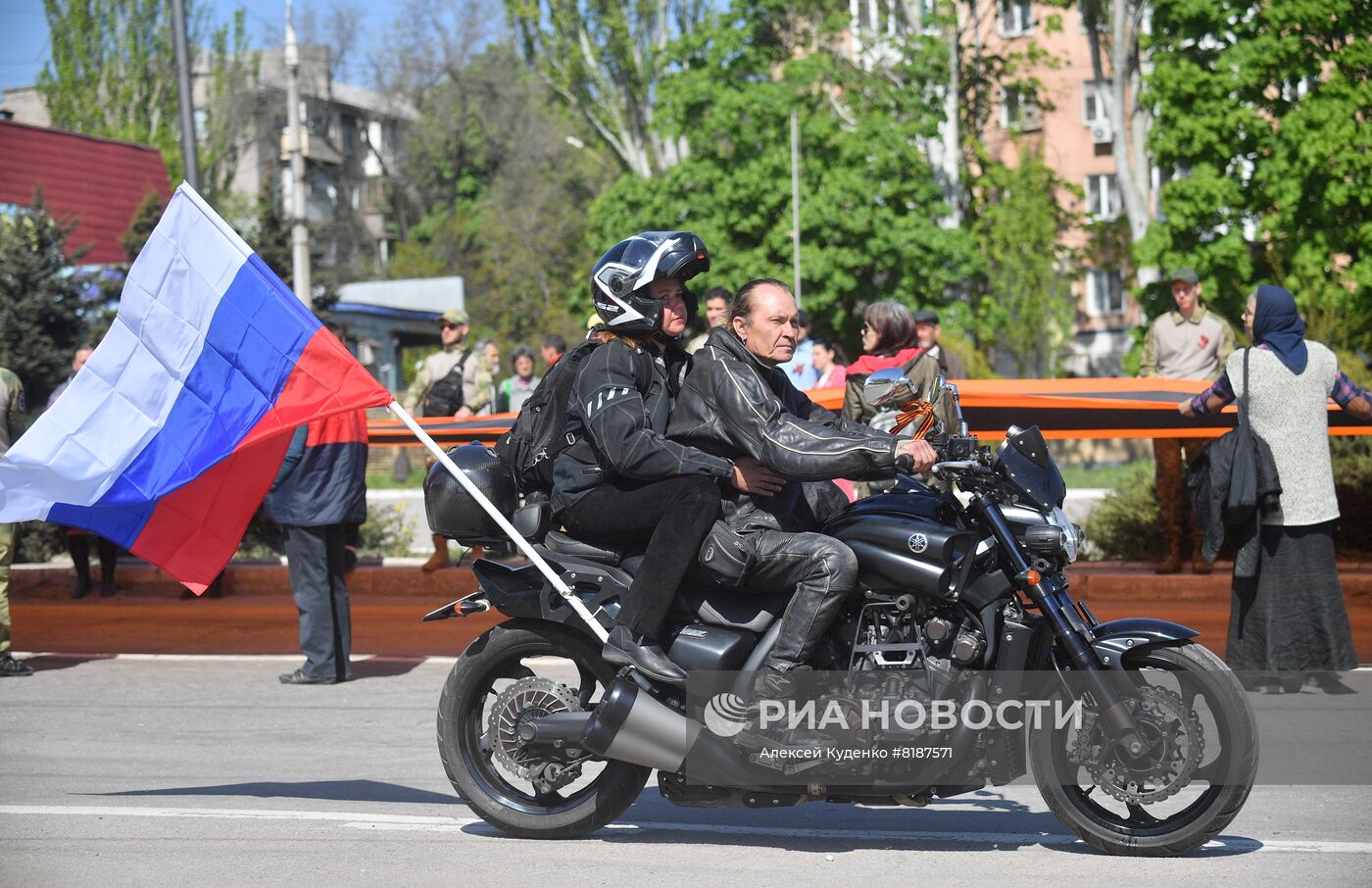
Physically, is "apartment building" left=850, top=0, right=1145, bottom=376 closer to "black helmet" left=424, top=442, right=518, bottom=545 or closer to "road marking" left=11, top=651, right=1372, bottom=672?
"road marking" left=11, top=651, right=1372, bottom=672

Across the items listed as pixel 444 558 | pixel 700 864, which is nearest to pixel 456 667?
pixel 700 864

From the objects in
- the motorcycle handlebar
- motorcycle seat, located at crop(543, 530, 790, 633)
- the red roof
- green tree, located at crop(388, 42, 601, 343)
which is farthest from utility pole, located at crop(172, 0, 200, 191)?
green tree, located at crop(388, 42, 601, 343)

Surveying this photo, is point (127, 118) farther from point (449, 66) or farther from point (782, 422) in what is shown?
point (782, 422)

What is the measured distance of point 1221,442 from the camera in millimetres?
8844

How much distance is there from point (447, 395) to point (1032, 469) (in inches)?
336

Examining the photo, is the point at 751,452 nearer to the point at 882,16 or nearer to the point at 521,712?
the point at 521,712

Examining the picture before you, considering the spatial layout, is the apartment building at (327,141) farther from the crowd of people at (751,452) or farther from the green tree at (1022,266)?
the crowd of people at (751,452)

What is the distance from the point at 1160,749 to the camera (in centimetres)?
545

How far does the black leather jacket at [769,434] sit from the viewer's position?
5.49 meters

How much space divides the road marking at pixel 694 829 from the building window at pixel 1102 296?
51.9 meters

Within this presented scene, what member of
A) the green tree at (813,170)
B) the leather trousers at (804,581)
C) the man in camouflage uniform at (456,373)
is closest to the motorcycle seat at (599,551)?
the leather trousers at (804,581)

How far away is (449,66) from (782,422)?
6800 centimetres

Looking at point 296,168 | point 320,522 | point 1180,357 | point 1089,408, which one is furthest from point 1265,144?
point 320,522

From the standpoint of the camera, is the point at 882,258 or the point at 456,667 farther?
the point at 882,258
